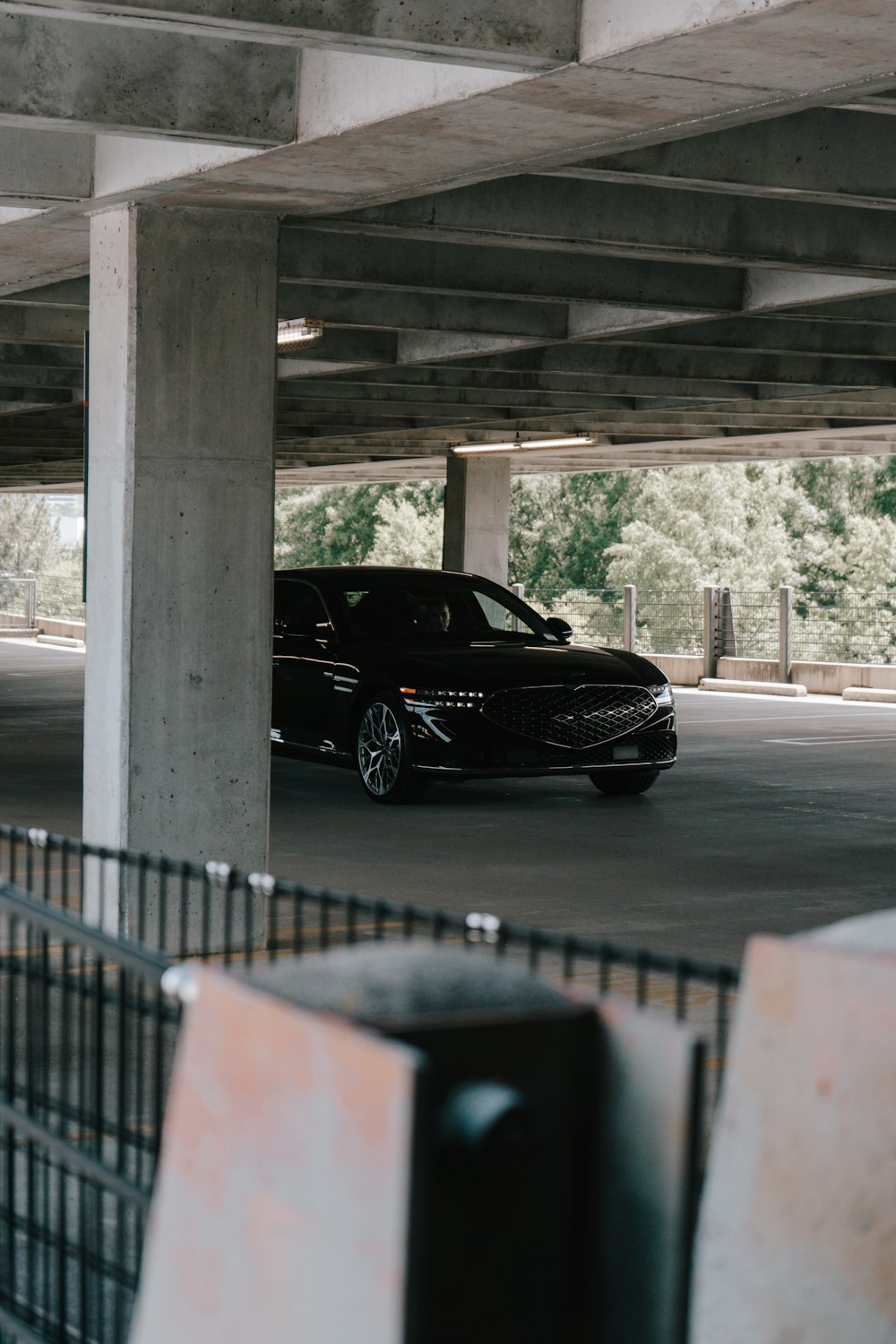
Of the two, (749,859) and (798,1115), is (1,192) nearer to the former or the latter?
(749,859)

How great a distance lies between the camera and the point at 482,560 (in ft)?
105

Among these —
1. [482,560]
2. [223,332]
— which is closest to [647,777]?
[223,332]

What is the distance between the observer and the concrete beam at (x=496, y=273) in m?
11.9

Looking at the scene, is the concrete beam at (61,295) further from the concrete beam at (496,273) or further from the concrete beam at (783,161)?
the concrete beam at (783,161)

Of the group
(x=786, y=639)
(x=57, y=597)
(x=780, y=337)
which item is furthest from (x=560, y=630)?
(x=57, y=597)

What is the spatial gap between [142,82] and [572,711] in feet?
25.7

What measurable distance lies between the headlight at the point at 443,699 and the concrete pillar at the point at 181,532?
5117 mm

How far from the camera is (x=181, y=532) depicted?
902 centimetres

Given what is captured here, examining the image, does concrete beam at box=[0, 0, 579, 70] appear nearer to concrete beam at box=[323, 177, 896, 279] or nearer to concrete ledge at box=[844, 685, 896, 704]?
concrete beam at box=[323, 177, 896, 279]

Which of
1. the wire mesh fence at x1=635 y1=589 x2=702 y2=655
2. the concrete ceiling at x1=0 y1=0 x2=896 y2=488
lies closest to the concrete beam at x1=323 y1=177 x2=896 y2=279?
the concrete ceiling at x1=0 y1=0 x2=896 y2=488

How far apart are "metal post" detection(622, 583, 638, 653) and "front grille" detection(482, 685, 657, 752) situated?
21.0 metres

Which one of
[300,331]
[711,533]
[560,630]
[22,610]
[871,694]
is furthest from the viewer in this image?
[711,533]

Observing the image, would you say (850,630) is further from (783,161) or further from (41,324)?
(783,161)

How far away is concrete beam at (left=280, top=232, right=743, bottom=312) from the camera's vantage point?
11922 millimetres
